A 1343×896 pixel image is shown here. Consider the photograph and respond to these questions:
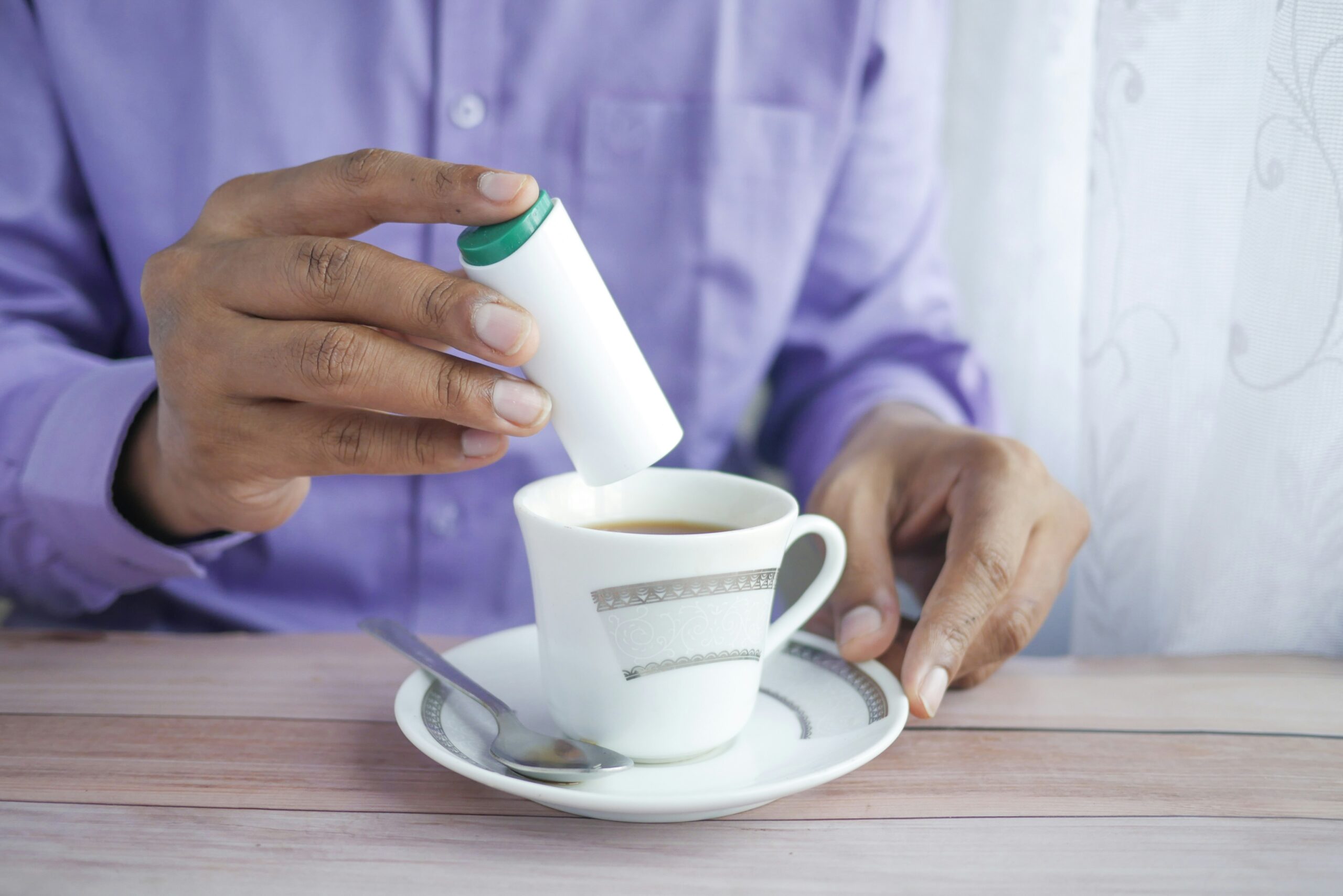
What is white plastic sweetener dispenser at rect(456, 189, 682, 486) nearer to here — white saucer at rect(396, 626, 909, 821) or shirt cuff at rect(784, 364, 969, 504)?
white saucer at rect(396, 626, 909, 821)

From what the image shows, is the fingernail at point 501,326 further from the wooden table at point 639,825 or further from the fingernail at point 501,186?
the wooden table at point 639,825

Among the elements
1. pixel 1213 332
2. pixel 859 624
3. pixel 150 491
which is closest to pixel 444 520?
pixel 150 491

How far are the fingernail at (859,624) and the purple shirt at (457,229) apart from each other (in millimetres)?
397

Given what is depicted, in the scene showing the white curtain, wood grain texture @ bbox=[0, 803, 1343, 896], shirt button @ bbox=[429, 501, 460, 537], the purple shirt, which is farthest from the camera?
shirt button @ bbox=[429, 501, 460, 537]

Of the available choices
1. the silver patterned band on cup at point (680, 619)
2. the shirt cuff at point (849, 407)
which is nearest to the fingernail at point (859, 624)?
the silver patterned band on cup at point (680, 619)

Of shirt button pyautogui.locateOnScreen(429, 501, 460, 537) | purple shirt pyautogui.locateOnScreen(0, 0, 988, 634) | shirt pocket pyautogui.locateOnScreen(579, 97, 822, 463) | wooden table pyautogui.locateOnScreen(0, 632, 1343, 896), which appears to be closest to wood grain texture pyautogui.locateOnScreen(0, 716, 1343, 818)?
wooden table pyautogui.locateOnScreen(0, 632, 1343, 896)

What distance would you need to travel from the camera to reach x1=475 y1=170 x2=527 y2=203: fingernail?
490mm

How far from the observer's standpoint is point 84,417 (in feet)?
2.55

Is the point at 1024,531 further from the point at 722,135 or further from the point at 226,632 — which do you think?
the point at 226,632

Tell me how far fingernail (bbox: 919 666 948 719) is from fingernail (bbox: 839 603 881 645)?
7 cm

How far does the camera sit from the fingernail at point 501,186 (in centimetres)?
49

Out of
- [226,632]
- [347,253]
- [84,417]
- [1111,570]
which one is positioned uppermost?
[347,253]

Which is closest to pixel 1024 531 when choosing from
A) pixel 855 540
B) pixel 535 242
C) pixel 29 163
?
pixel 855 540

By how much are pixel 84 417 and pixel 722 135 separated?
2.28 feet
